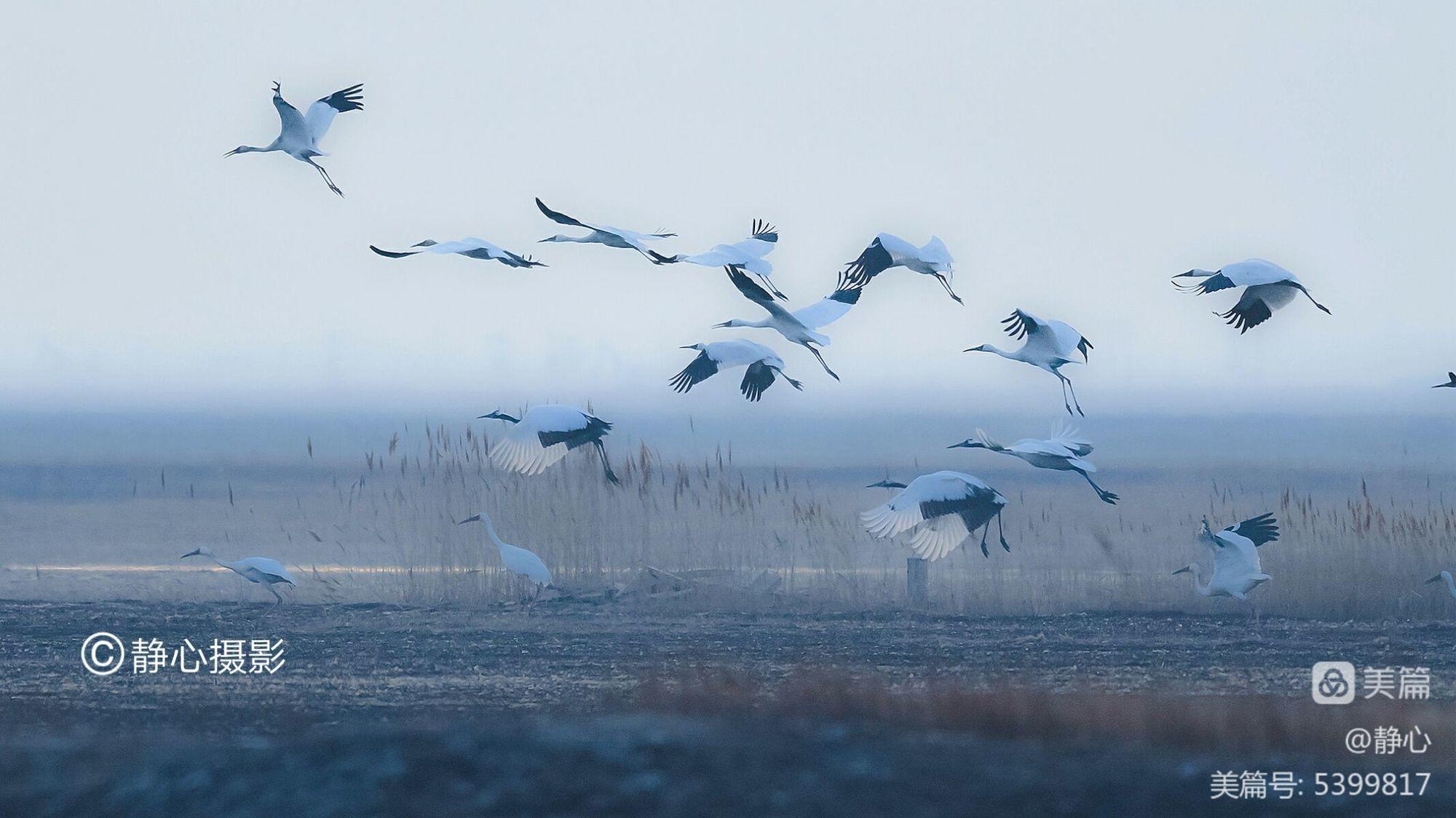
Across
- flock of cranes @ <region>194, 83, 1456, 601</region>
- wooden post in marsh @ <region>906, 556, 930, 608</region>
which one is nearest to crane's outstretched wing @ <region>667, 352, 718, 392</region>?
flock of cranes @ <region>194, 83, 1456, 601</region>

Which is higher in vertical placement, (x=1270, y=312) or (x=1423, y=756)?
(x=1270, y=312)

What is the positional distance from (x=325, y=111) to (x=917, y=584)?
248 inches

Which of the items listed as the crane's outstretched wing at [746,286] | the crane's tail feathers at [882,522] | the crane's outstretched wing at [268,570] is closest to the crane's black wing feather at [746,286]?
the crane's outstretched wing at [746,286]

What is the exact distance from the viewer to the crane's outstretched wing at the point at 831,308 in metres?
12.8

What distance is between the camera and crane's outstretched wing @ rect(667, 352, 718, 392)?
13297 millimetres

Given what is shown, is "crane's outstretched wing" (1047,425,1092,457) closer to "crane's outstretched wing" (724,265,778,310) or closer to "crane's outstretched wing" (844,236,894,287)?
"crane's outstretched wing" (844,236,894,287)

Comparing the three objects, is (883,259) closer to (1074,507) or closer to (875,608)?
(875,608)

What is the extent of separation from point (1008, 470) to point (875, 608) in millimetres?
22268

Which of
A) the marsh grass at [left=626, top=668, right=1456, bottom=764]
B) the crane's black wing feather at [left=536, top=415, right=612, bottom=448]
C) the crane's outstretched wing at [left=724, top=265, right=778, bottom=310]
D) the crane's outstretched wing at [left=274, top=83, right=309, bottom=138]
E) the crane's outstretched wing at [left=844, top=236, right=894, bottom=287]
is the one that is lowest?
→ the marsh grass at [left=626, top=668, right=1456, bottom=764]

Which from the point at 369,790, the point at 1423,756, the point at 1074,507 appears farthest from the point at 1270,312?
the point at 1074,507

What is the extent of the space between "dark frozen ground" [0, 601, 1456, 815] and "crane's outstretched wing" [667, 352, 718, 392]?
6.59 feet

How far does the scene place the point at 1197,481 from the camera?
39.4 m

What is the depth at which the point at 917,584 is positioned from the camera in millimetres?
15617

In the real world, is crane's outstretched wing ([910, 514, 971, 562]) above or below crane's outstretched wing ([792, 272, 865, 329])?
below
